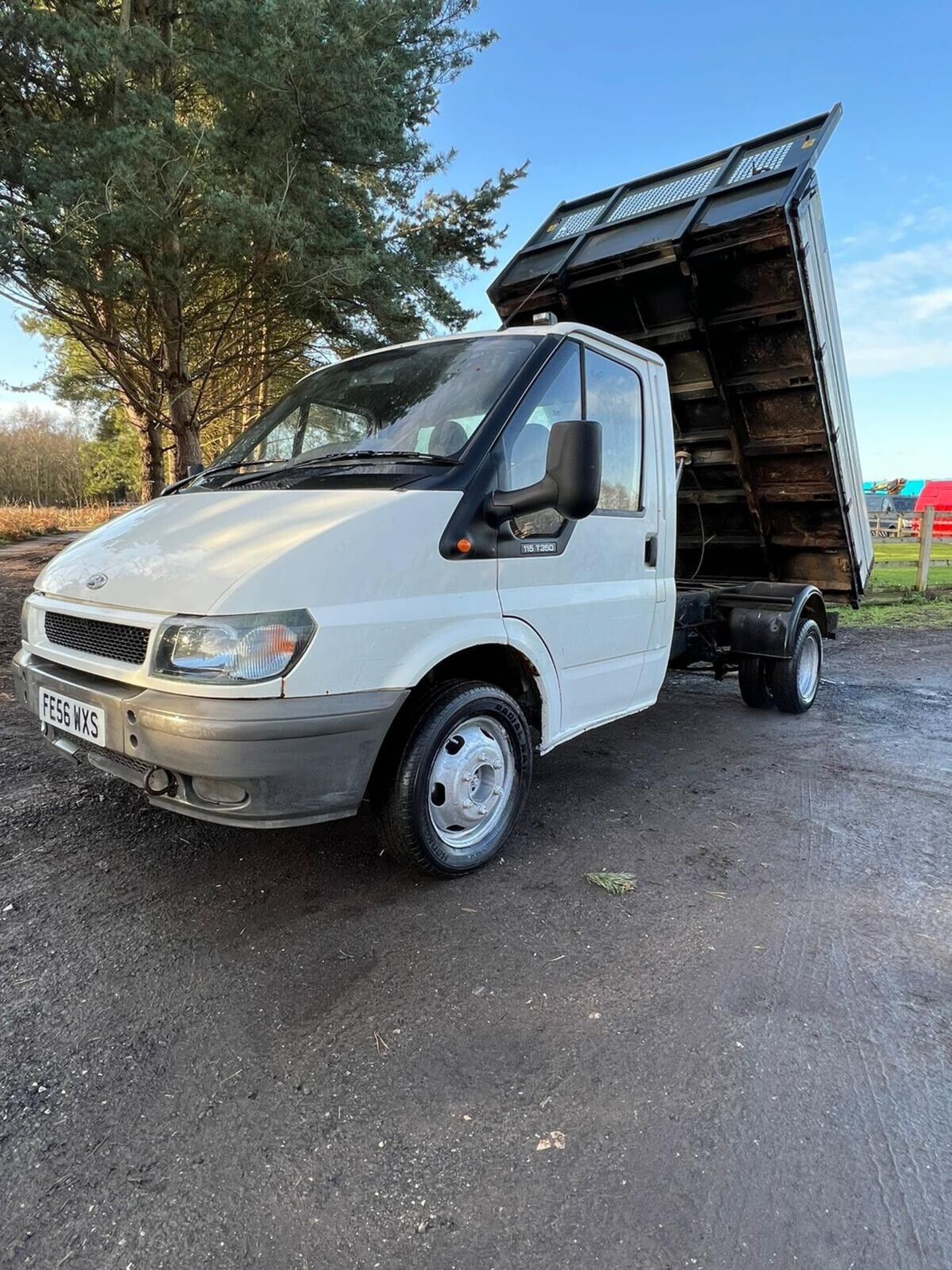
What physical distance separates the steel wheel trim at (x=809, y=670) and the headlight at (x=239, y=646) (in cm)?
445

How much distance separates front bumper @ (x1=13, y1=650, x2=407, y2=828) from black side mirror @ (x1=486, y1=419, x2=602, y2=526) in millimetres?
959

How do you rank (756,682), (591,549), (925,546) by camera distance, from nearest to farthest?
1. (591,549)
2. (756,682)
3. (925,546)

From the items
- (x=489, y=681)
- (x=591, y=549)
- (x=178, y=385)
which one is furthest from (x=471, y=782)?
(x=178, y=385)

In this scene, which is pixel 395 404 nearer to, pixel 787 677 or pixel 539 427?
pixel 539 427

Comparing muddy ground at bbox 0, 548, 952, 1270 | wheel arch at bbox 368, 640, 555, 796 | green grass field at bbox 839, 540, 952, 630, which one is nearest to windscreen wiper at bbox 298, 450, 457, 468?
wheel arch at bbox 368, 640, 555, 796

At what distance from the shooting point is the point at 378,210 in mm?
11000

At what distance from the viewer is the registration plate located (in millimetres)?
2559

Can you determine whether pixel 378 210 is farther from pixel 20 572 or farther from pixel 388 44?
pixel 20 572

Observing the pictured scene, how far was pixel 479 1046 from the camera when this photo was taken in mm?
2090

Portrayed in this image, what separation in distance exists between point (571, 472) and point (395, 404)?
107 centimetres

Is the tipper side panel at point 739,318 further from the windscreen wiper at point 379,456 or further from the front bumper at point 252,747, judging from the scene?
the front bumper at point 252,747

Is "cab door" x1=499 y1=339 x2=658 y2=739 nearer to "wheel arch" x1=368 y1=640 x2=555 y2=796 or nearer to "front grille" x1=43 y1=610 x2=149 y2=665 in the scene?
"wheel arch" x1=368 y1=640 x2=555 y2=796

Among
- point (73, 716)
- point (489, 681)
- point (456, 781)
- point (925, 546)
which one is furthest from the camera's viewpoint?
point (925, 546)

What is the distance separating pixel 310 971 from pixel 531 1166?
98 centimetres
